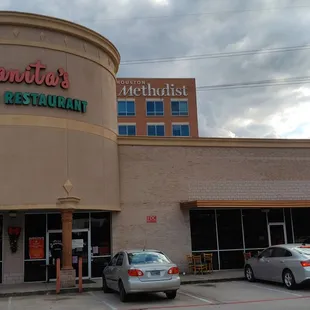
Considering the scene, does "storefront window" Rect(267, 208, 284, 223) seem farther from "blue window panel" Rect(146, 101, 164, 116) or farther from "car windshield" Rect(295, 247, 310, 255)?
"blue window panel" Rect(146, 101, 164, 116)

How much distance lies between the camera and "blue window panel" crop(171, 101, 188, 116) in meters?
62.5

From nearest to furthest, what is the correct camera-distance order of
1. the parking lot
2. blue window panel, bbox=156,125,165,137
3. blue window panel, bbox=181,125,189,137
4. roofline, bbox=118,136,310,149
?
the parking lot < roofline, bbox=118,136,310,149 < blue window panel, bbox=156,125,165,137 < blue window panel, bbox=181,125,189,137

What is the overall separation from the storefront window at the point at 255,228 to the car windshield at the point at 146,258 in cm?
1030

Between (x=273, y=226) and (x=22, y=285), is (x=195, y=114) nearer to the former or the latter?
(x=273, y=226)

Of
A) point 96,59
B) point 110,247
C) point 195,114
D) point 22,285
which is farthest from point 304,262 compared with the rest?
point 195,114

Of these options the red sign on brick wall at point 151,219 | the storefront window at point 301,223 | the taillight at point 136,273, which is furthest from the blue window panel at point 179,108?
the taillight at point 136,273

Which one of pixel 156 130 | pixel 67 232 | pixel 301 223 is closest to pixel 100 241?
pixel 67 232

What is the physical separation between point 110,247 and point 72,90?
304 inches

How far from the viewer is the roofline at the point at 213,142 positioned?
22797mm

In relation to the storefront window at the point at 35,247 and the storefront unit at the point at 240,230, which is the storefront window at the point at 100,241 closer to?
the storefront window at the point at 35,247

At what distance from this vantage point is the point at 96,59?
70.9ft

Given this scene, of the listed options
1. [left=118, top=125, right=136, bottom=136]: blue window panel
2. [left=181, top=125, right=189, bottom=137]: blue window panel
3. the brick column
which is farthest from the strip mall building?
[left=181, top=125, right=189, bottom=137]: blue window panel

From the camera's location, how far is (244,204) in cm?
2166

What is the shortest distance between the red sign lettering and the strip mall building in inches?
1.7
